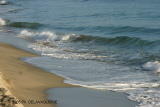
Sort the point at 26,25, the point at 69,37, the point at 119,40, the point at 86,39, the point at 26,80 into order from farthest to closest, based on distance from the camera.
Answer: the point at 26,25 < the point at 69,37 < the point at 86,39 < the point at 119,40 < the point at 26,80

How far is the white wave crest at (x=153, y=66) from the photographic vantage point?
11.1 meters

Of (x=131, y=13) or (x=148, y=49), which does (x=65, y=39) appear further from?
(x=131, y=13)

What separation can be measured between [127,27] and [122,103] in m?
11.4

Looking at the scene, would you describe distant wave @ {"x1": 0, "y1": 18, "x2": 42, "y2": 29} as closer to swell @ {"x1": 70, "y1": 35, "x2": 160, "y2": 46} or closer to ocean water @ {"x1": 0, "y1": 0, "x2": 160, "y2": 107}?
ocean water @ {"x1": 0, "y1": 0, "x2": 160, "y2": 107}

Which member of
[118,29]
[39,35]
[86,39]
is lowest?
[39,35]

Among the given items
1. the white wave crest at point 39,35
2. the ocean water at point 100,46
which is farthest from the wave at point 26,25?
the white wave crest at point 39,35

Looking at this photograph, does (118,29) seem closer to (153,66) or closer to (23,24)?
(23,24)

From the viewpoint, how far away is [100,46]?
52.5 ft

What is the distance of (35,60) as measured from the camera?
1301 centimetres

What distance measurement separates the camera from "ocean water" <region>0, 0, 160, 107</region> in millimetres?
9916

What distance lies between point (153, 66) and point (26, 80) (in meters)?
3.67

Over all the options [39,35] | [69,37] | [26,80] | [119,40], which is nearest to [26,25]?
[39,35]

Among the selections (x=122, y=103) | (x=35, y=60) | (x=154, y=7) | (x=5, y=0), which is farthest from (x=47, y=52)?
(x=5, y=0)

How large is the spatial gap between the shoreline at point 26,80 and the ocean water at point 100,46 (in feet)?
1.30
